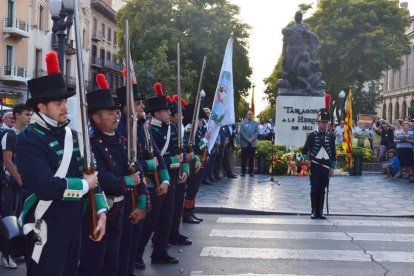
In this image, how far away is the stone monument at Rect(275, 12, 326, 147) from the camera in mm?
23938

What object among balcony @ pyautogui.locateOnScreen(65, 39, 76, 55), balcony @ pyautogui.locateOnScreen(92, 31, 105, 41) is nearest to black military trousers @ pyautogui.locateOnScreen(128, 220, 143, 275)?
balcony @ pyautogui.locateOnScreen(65, 39, 76, 55)

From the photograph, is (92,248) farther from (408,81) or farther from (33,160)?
(408,81)

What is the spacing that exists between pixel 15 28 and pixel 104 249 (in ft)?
138

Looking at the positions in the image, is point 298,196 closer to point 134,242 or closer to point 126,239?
point 134,242

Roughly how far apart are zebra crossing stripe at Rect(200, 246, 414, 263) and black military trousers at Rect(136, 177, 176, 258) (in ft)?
2.85

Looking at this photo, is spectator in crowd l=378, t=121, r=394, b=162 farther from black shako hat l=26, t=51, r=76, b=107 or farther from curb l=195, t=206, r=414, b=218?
black shako hat l=26, t=51, r=76, b=107

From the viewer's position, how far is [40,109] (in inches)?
200

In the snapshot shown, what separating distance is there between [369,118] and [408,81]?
206 feet

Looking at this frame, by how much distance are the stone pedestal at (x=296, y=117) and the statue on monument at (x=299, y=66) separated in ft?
0.87

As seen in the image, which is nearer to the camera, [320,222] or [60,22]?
[320,222]

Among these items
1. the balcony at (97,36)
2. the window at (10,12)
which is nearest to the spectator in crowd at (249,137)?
the window at (10,12)

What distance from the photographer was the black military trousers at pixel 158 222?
775 centimetres

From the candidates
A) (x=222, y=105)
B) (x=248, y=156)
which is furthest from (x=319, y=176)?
(x=248, y=156)

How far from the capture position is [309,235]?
35.0 ft
